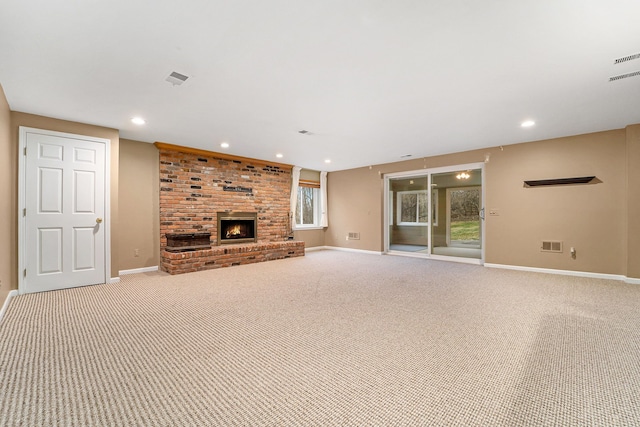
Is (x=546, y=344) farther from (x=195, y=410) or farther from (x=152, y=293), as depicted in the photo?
(x=152, y=293)

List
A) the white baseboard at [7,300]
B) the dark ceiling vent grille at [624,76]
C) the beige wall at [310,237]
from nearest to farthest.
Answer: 1. the dark ceiling vent grille at [624,76]
2. the white baseboard at [7,300]
3. the beige wall at [310,237]

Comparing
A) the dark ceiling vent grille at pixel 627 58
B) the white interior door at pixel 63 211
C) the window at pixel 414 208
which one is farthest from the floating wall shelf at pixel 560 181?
the white interior door at pixel 63 211

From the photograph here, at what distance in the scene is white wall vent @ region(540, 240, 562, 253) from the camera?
16.7 feet

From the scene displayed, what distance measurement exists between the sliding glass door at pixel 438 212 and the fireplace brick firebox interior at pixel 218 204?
2921mm

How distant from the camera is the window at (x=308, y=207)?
27.9 ft

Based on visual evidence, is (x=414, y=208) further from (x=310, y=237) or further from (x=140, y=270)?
(x=140, y=270)

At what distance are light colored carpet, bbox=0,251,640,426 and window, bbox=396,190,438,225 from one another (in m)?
3.44

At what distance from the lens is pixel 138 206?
5262 millimetres

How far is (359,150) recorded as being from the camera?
6.05 metres

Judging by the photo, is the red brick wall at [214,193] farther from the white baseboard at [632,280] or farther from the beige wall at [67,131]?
the white baseboard at [632,280]

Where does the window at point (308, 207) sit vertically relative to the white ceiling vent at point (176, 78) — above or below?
below

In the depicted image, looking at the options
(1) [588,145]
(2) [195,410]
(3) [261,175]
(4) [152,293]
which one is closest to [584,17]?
Answer: (2) [195,410]

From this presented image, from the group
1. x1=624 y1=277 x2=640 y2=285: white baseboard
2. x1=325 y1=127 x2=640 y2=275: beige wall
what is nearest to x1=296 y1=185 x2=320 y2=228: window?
x1=325 y1=127 x2=640 y2=275: beige wall

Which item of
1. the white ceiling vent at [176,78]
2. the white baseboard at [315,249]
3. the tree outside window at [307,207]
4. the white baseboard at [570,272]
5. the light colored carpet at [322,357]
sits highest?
the white ceiling vent at [176,78]
